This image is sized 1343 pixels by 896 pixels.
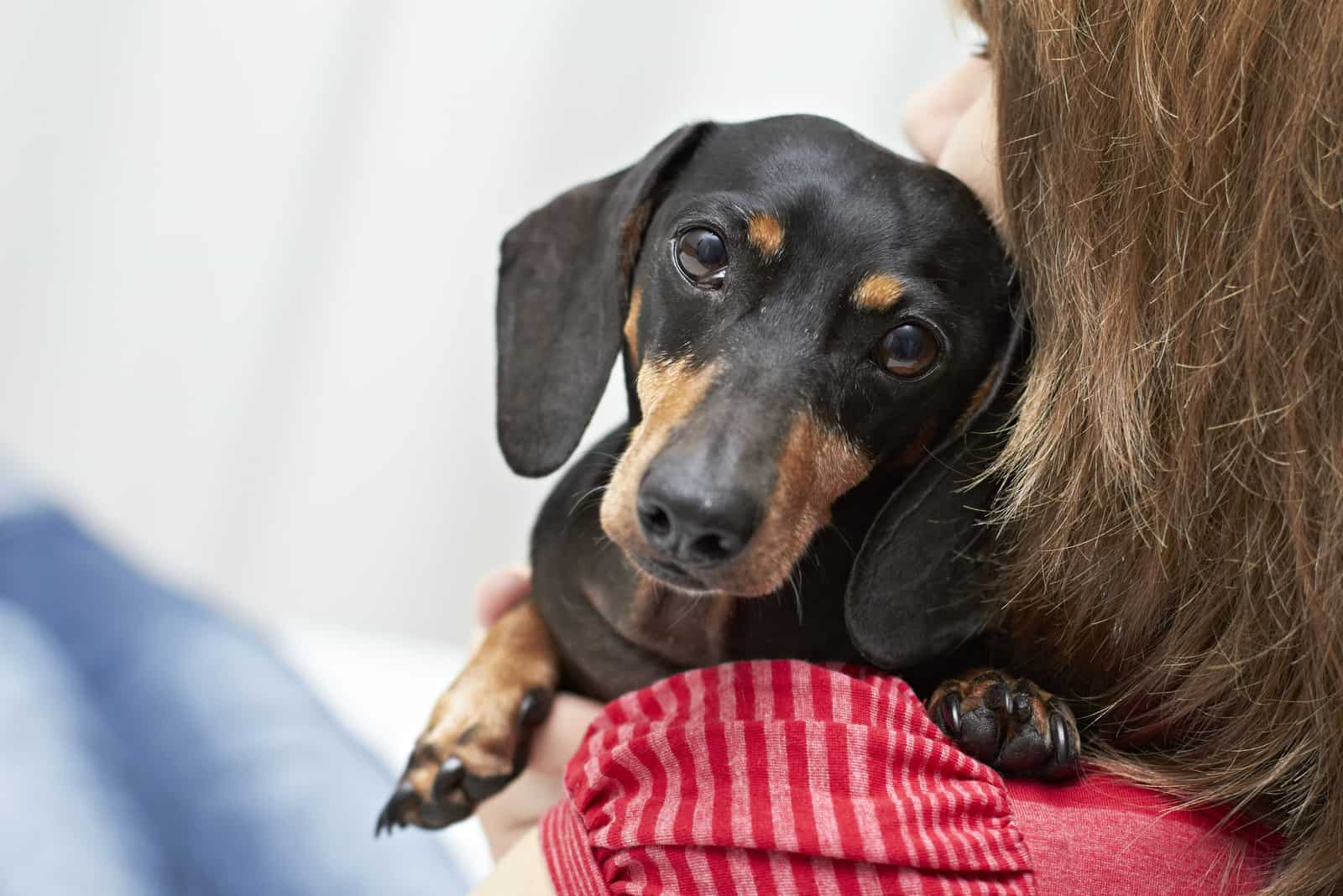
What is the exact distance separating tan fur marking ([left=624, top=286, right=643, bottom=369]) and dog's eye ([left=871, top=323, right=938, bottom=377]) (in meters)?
0.28

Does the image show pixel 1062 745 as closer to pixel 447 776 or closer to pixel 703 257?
pixel 703 257

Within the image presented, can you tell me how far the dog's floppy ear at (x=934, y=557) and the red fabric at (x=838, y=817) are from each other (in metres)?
0.14

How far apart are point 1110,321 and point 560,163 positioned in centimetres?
230

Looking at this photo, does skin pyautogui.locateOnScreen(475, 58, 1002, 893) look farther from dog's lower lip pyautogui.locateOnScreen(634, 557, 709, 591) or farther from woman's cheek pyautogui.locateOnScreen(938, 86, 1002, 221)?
dog's lower lip pyautogui.locateOnScreen(634, 557, 709, 591)

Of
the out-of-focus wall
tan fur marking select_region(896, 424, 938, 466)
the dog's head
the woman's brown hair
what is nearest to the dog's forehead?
the dog's head

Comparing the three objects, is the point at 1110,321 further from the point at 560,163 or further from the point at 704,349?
the point at 560,163

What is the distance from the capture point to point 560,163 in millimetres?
3152

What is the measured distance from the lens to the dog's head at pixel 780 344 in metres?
1.10

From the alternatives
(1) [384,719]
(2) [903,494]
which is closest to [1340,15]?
(2) [903,494]

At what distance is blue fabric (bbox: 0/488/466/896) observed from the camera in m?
1.93

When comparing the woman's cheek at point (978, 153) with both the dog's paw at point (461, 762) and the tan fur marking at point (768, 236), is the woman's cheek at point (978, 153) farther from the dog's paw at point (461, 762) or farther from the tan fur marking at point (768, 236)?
the dog's paw at point (461, 762)

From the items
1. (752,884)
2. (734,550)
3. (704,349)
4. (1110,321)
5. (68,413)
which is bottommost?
(68,413)

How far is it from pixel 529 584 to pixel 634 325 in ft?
1.81

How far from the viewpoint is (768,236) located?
120 centimetres
